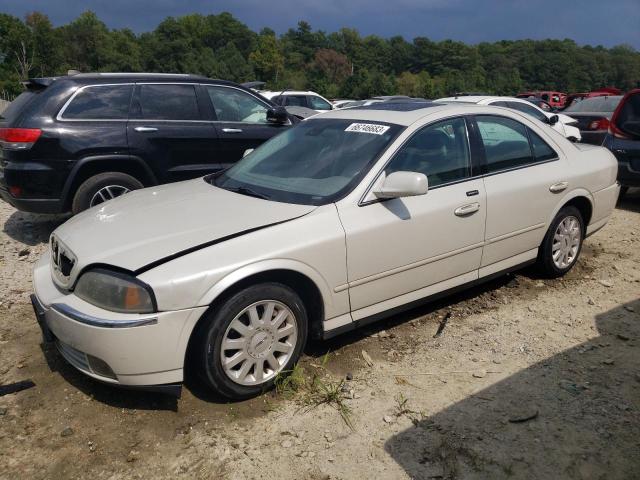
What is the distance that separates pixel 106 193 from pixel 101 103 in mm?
948

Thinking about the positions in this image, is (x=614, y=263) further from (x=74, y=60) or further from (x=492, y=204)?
(x=74, y=60)

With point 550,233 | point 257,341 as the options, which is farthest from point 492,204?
point 257,341

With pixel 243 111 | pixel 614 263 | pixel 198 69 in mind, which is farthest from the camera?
pixel 198 69

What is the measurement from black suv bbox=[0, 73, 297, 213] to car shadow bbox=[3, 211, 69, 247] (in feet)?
1.97

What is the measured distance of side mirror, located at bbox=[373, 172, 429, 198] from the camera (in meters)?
3.30

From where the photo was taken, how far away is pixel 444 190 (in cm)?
380

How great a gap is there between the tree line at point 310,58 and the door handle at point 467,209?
59.7m

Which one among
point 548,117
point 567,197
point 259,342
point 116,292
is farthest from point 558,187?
point 548,117

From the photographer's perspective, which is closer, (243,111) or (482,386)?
(482,386)

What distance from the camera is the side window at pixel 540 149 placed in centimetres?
450

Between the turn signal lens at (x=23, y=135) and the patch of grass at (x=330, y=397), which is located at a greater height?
the turn signal lens at (x=23, y=135)

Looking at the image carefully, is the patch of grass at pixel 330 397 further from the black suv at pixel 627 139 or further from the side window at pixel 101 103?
the black suv at pixel 627 139

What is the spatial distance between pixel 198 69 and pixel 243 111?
259 feet

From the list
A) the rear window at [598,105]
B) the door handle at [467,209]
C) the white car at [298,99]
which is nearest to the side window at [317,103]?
the white car at [298,99]
